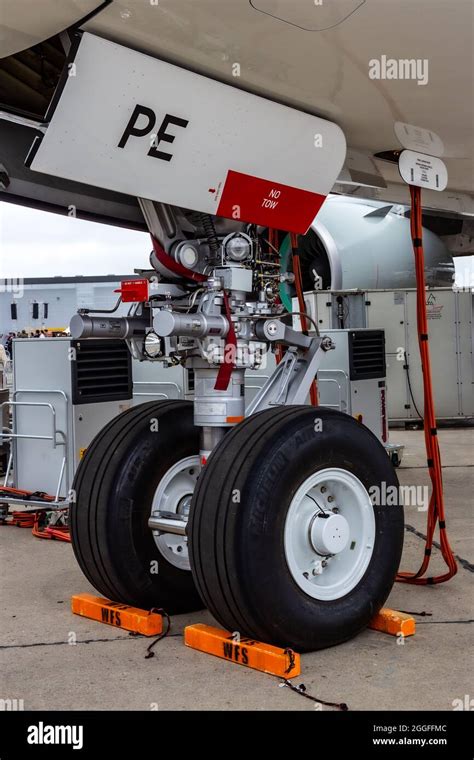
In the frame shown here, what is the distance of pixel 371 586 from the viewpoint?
10.7 ft

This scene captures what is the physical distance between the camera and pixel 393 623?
3.33 m

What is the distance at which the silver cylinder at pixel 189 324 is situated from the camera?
10.4 feet

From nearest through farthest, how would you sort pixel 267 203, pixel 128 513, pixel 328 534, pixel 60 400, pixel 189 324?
pixel 328 534, pixel 189 324, pixel 267 203, pixel 128 513, pixel 60 400

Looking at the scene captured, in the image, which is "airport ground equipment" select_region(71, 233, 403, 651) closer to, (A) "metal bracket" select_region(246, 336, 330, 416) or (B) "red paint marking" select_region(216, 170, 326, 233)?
(A) "metal bracket" select_region(246, 336, 330, 416)

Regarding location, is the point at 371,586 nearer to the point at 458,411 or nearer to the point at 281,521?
the point at 281,521

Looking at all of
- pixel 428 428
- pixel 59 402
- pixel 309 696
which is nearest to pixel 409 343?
pixel 59 402

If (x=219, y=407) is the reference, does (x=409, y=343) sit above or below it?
above

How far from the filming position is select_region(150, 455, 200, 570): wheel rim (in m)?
3.60

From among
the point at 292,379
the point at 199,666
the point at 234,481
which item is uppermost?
the point at 292,379

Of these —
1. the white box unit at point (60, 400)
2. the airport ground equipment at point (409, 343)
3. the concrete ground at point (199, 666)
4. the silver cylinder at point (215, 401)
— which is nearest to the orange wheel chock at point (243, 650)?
the concrete ground at point (199, 666)

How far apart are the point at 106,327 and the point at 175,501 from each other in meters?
0.84

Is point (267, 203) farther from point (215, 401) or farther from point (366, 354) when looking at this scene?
point (366, 354)

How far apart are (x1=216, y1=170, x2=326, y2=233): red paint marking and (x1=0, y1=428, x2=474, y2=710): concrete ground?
1.72 m

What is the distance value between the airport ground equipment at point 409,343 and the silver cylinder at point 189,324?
24.8 feet
